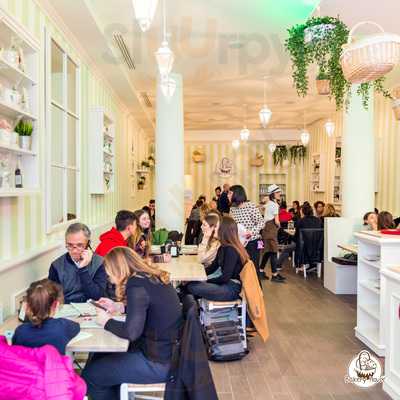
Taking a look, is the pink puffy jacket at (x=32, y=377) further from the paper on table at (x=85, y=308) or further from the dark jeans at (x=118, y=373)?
the paper on table at (x=85, y=308)

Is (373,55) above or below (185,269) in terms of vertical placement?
above

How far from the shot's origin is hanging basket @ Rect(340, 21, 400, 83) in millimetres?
3113

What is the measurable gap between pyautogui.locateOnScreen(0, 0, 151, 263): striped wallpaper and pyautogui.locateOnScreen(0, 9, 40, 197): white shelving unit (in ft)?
0.81

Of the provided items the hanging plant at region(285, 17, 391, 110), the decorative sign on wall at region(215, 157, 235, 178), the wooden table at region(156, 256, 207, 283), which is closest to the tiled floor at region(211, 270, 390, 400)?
the wooden table at region(156, 256, 207, 283)

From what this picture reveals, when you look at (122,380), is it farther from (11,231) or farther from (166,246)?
(166,246)

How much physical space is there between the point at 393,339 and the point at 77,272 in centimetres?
243

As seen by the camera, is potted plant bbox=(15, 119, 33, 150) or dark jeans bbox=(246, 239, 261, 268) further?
dark jeans bbox=(246, 239, 261, 268)

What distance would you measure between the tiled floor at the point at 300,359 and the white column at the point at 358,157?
57.7 inches

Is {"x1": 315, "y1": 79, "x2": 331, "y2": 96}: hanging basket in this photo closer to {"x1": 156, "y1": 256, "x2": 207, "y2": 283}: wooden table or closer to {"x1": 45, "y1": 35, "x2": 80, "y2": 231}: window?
{"x1": 156, "y1": 256, "x2": 207, "y2": 283}: wooden table

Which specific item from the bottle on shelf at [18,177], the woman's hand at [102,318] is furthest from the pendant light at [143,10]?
the woman's hand at [102,318]

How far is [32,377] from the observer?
1.84 metres

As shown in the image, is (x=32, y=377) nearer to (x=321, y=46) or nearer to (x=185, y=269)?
(x=185, y=269)

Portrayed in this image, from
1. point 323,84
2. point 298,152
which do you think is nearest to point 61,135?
point 323,84

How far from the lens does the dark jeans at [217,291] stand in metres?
4.10
